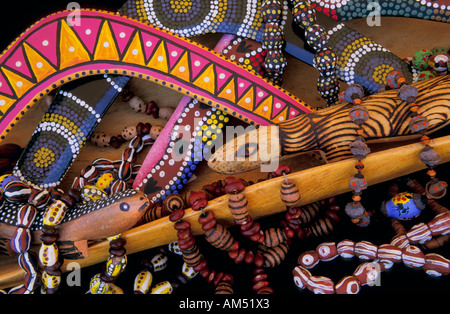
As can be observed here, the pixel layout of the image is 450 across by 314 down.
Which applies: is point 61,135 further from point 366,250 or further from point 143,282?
point 366,250

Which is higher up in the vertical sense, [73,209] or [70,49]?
[70,49]

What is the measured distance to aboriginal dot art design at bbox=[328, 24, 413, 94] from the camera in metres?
1.07

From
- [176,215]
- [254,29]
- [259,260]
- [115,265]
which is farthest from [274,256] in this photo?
[254,29]

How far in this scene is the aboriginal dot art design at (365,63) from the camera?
1068 millimetres

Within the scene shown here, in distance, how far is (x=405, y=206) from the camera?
3.11 feet

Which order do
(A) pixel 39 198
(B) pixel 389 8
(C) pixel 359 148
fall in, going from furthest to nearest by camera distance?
(B) pixel 389 8
(A) pixel 39 198
(C) pixel 359 148

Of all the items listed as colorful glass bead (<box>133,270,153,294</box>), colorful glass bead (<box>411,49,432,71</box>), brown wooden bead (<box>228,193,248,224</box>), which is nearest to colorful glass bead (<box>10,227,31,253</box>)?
colorful glass bead (<box>133,270,153,294</box>)

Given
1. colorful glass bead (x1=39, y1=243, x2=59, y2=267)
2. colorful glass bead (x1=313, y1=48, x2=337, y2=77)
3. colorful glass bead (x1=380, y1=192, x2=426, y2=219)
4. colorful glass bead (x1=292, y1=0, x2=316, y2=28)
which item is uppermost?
colorful glass bead (x1=292, y1=0, x2=316, y2=28)

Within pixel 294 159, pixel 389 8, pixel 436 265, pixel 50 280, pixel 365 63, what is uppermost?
pixel 389 8

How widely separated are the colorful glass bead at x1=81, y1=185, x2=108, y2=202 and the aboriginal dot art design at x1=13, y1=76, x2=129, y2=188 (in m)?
0.12

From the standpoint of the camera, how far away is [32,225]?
992 millimetres

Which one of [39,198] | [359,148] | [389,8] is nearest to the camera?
[359,148]

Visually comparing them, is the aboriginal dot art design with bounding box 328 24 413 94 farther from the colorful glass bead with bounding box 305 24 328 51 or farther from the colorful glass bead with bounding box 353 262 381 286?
the colorful glass bead with bounding box 353 262 381 286

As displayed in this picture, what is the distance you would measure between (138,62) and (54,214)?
0.41m
